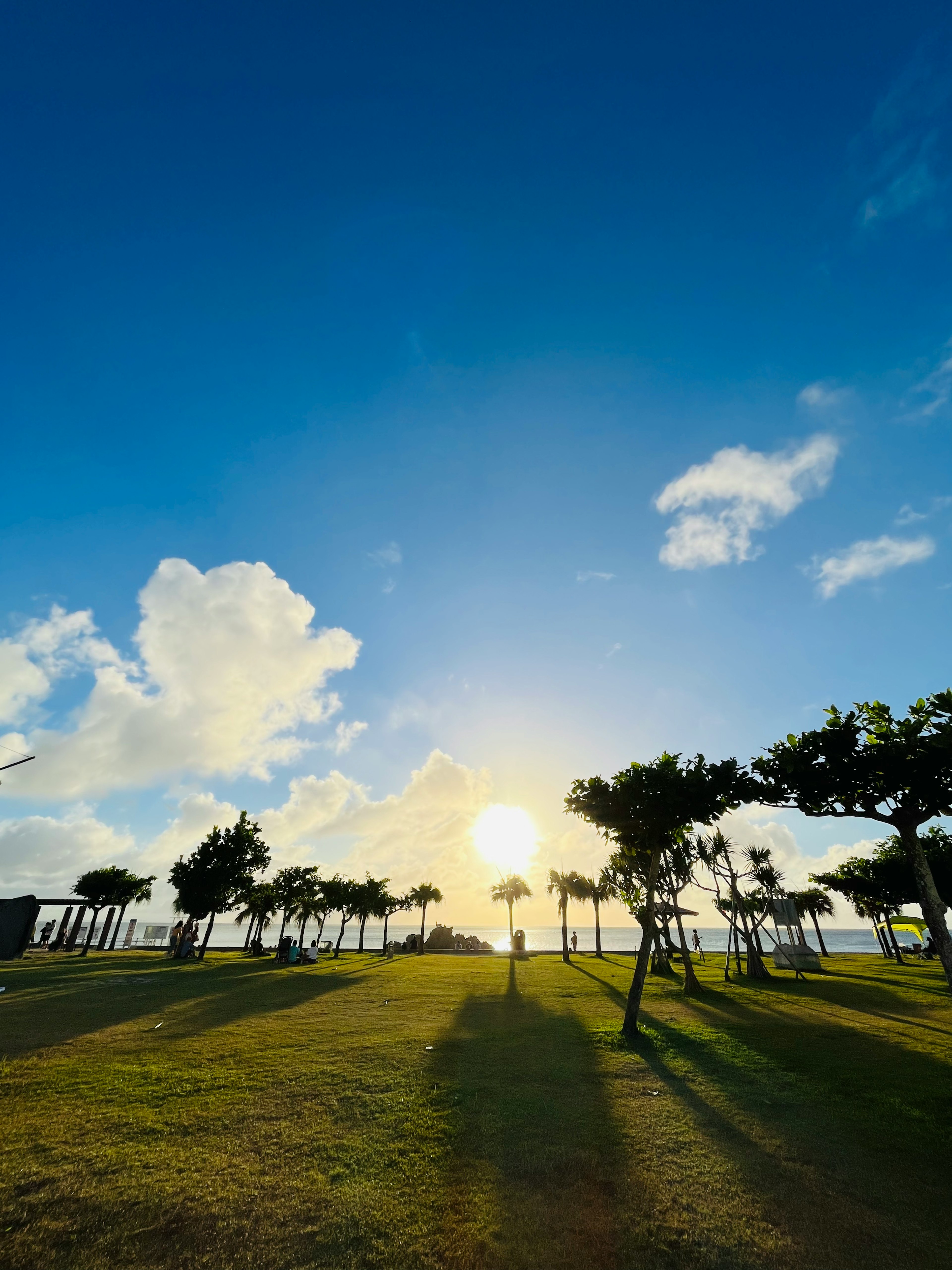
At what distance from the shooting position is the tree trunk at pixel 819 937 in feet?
182

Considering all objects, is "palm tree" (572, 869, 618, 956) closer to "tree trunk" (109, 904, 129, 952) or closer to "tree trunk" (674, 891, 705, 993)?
"tree trunk" (674, 891, 705, 993)

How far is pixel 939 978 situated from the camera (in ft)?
114

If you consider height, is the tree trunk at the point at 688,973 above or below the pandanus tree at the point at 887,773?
below

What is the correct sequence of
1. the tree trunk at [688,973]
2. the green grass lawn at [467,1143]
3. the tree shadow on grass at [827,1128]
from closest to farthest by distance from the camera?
the green grass lawn at [467,1143], the tree shadow on grass at [827,1128], the tree trunk at [688,973]

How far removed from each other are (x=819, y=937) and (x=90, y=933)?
231 ft

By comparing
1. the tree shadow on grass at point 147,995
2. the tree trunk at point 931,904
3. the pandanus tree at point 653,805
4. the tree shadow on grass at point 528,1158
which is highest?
the pandanus tree at point 653,805

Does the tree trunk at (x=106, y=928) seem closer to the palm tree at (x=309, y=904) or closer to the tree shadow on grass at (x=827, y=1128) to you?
the palm tree at (x=309, y=904)

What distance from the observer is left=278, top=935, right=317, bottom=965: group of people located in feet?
141

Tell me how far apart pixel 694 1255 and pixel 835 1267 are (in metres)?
1.61

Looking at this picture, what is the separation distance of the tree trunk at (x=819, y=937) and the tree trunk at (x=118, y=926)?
64.9 metres

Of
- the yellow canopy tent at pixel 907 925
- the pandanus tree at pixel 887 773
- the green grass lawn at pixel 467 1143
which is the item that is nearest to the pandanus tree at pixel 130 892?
the green grass lawn at pixel 467 1143

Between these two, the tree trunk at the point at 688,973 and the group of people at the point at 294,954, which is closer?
the tree trunk at the point at 688,973

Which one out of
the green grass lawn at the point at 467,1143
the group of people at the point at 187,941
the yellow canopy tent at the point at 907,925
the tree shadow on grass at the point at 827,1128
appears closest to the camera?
the green grass lawn at the point at 467,1143

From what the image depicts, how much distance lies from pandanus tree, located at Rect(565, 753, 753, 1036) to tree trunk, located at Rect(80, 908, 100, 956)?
154 ft
